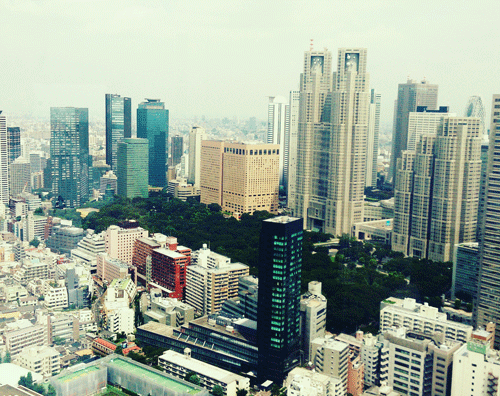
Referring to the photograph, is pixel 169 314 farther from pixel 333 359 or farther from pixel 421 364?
pixel 421 364

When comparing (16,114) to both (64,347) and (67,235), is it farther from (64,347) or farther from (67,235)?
(64,347)

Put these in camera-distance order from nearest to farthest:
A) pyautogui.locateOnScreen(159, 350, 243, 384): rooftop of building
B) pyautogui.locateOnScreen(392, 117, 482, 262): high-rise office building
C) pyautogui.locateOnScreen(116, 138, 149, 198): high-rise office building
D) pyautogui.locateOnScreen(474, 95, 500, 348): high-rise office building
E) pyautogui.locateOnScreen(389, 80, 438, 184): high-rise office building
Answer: pyautogui.locateOnScreen(159, 350, 243, 384): rooftop of building < pyautogui.locateOnScreen(474, 95, 500, 348): high-rise office building < pyautogui.locateOnScreen(392, 117, 482, 262): high-rise office building < pyautogui.locateOnScreen(389, 80, 438, 184): high-rise office building < pyautogui.locateOnScreen(116, 138, 149, 198): high-rise office building

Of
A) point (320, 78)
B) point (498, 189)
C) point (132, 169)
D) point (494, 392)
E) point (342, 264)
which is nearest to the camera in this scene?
point (494, 392)

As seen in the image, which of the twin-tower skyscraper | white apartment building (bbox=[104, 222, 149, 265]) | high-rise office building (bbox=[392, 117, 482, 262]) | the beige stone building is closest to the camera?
high-rise office building (bbox=[392, 117, 482, 262])

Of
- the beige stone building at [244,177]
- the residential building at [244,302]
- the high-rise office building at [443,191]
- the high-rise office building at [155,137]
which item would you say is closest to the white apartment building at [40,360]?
the residential building at [244,302]

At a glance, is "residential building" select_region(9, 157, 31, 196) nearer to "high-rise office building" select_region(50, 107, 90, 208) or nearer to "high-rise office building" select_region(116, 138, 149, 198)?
"high-rise office building" select_region(50, 107, 90, 208)

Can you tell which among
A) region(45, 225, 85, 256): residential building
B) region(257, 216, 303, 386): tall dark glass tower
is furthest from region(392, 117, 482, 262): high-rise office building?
region(45, 225, 85, 256): residential building

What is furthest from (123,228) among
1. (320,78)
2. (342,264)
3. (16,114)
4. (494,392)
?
(494,392)
